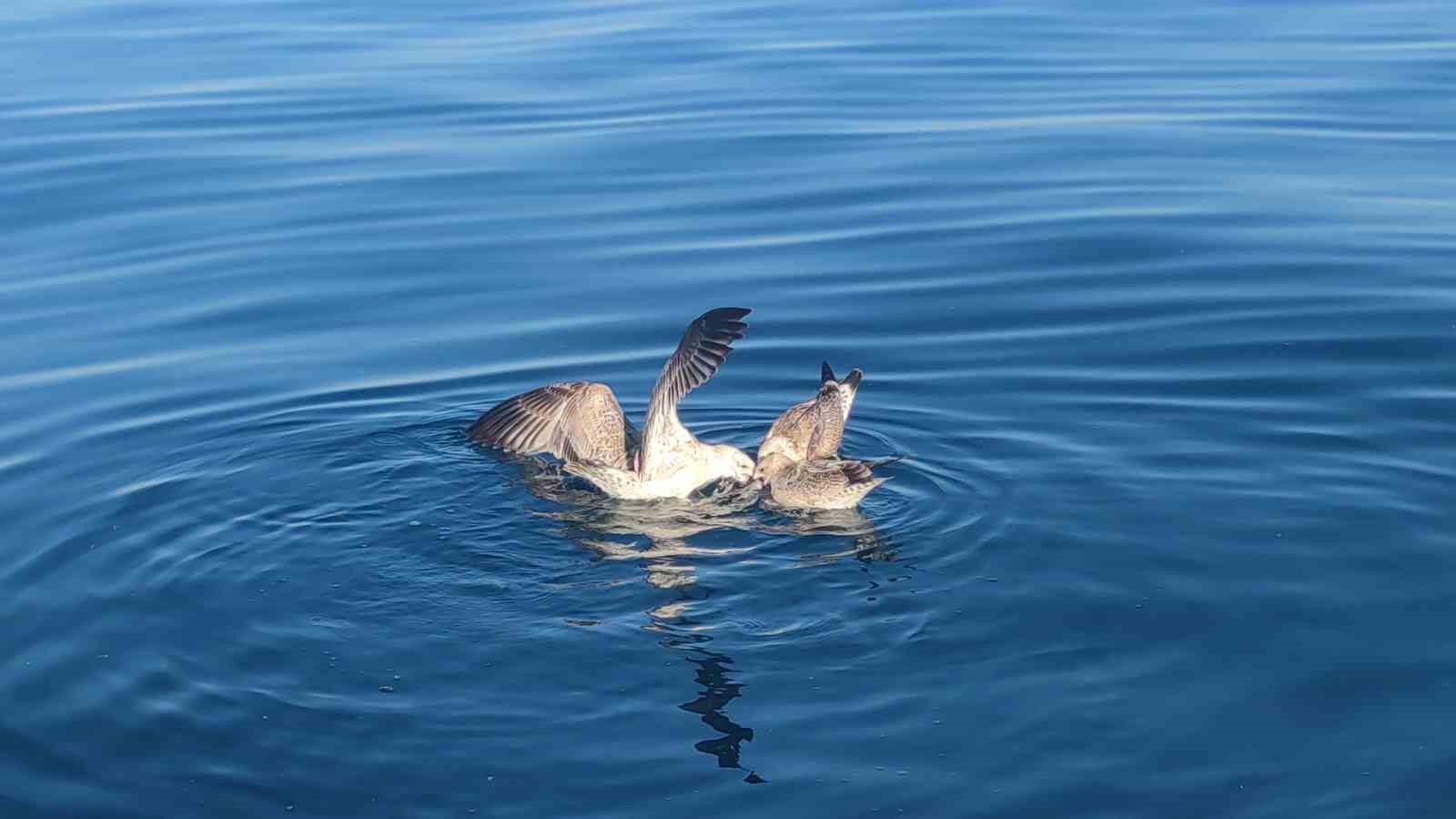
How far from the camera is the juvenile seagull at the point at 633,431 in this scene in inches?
464

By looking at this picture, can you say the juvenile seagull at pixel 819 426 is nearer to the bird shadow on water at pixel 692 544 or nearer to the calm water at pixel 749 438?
the bird shadow on water at pixel 692 544

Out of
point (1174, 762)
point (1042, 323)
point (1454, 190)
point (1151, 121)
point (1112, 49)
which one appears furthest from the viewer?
point (1112, 49)

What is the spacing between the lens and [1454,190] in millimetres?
18438

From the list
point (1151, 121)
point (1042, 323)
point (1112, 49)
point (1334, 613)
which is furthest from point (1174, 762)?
point (1112, 49)

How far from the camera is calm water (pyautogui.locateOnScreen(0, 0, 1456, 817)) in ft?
28.0

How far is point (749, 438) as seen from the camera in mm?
13555

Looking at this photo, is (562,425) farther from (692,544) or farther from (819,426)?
(692,544)

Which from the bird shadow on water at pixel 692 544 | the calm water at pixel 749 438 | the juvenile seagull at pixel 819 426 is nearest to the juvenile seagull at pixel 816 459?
the juvenile seagull at pixel 819 426

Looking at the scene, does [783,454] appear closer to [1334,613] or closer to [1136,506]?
[1136,506]

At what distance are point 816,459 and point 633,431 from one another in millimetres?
1734

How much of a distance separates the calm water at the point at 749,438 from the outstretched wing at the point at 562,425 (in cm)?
40

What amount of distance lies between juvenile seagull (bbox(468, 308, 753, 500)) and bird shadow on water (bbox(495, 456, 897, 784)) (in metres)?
0.13

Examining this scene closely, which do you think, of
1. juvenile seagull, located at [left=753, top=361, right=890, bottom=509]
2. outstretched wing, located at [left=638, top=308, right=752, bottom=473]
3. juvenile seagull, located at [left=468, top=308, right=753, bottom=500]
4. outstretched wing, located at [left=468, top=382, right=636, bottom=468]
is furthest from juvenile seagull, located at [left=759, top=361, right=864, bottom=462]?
outstretched wing, located at [left=468, top=382, right=636, bottom=468]

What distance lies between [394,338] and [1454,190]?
34.5 ft
